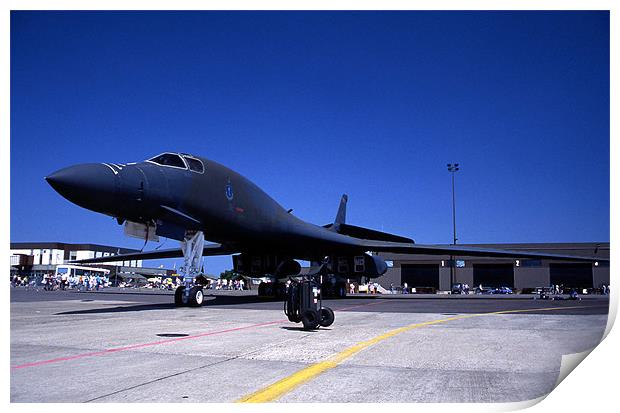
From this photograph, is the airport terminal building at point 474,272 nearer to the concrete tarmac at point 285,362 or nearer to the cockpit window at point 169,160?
the cockpit window at point 169,160

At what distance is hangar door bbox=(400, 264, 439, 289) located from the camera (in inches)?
2608

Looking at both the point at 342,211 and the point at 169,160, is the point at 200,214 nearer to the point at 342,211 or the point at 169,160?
the point at 169,160

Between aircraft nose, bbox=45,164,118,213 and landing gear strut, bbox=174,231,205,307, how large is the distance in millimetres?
3722

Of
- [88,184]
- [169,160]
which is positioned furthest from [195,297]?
[88,184]

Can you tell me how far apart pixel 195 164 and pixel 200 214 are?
155cm

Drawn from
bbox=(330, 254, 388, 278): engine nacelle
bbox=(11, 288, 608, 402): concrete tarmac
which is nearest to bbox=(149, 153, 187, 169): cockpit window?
bbox=(11, 288, 608, 402): concrete tarmac

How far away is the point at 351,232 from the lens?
2761cm

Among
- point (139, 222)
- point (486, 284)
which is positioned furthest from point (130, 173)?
point (486, 284)

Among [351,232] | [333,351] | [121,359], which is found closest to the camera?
[121,359]

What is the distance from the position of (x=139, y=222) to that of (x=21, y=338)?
6.09 meters

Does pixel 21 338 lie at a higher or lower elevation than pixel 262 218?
lower

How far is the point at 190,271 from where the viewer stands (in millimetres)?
14445

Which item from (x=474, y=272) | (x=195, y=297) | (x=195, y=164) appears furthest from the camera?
(x=474, y=272)
